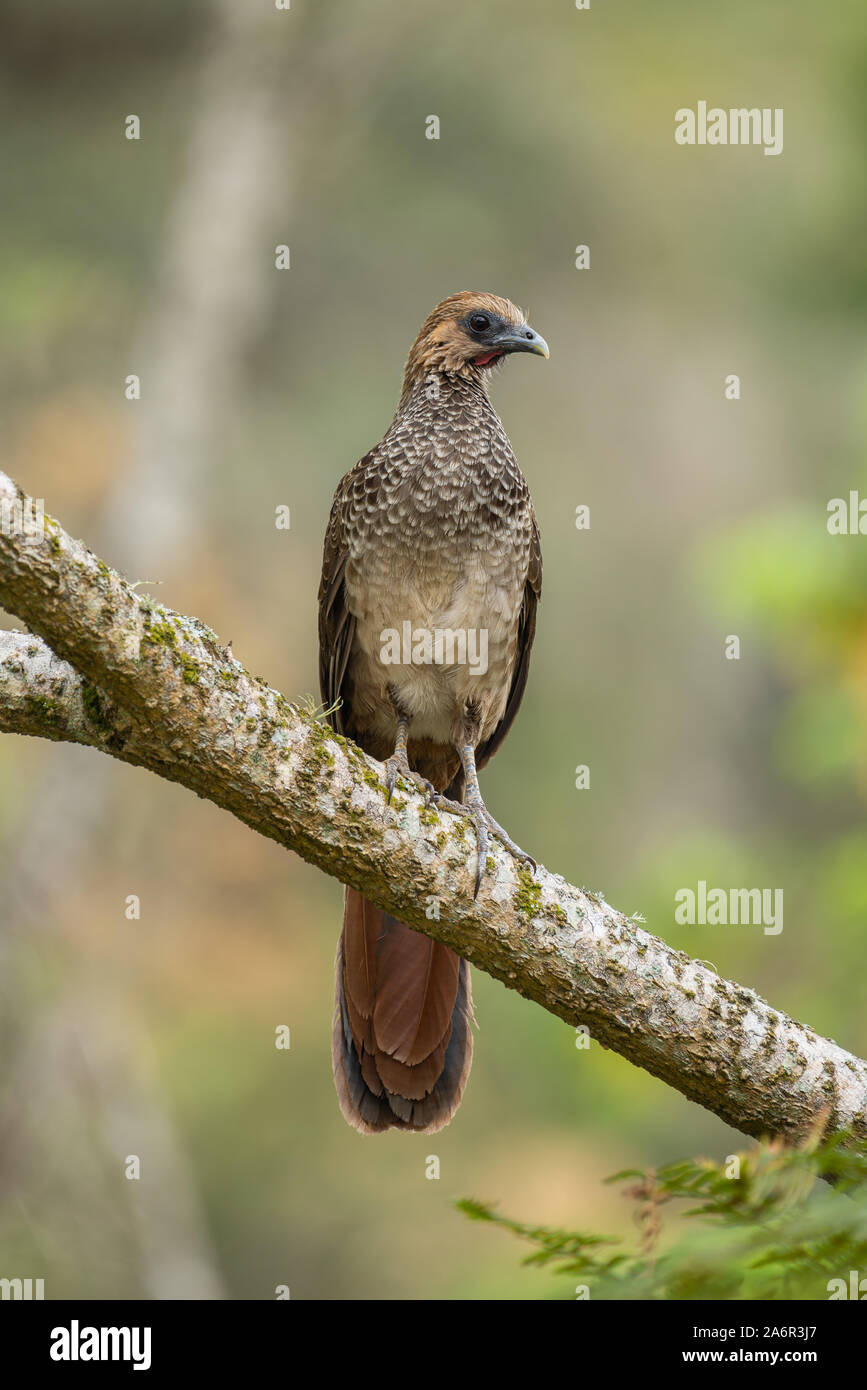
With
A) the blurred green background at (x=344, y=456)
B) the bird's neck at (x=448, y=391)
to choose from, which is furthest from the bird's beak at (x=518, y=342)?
the blurred green background at (x=344, y=456)

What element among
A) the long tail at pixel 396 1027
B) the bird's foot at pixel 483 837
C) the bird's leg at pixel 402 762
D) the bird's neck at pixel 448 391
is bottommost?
the long tail at pixel 396 1027

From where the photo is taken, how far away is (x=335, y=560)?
167 inches

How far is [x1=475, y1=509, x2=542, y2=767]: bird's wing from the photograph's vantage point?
4398 mm

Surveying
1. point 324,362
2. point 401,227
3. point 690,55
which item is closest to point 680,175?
point 690,55

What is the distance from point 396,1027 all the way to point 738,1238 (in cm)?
217

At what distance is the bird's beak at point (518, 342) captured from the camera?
15.1 ft

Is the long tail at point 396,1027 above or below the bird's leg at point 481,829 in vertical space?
below

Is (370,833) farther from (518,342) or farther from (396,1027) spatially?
(518,342)

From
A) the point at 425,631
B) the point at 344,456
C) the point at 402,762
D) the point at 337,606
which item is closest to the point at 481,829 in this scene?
the point at 402,762

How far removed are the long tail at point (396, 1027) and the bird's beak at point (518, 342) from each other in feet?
6.28

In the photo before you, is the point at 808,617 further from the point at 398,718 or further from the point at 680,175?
the point at 680,175

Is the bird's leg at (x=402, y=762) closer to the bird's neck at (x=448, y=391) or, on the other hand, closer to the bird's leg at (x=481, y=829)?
the bird's leg at (x=481, y=829)

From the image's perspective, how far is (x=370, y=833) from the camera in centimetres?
285
